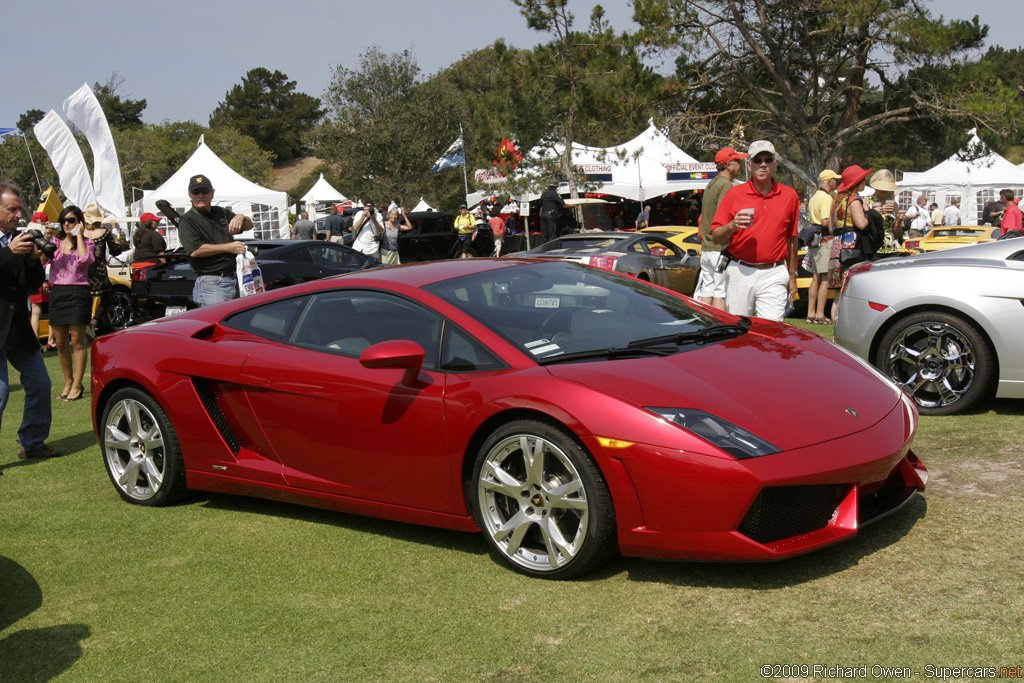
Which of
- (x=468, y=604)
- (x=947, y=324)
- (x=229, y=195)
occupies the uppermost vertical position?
(x=229, y=195)

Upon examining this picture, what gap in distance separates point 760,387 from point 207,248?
4.94 m

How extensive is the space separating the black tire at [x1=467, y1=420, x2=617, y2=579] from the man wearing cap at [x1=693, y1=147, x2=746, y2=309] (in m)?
4.20

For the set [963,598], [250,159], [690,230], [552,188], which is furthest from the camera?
[250,159]

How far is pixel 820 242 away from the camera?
1109cm

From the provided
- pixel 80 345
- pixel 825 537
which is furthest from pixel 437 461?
pixel 80 345

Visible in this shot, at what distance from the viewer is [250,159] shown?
7938 centimetres

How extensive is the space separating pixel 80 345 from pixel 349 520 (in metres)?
5.19

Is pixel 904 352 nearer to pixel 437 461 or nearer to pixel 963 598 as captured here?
pixel 963 598

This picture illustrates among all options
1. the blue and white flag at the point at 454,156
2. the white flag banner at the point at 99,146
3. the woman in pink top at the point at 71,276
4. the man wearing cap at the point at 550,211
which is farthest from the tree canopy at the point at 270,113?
the woman in pink top at the point at 71,276

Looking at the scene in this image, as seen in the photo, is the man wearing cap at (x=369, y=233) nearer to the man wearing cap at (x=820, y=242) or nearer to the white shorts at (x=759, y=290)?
the man wearing cap at (x=820, y=242)

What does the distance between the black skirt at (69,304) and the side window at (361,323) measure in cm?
478

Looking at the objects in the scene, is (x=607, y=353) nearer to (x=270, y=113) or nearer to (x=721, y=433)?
(x=721, y=433)

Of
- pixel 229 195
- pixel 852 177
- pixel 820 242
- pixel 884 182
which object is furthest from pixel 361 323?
pixel 229 195

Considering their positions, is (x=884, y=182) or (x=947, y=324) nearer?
(x=947, y=324)
